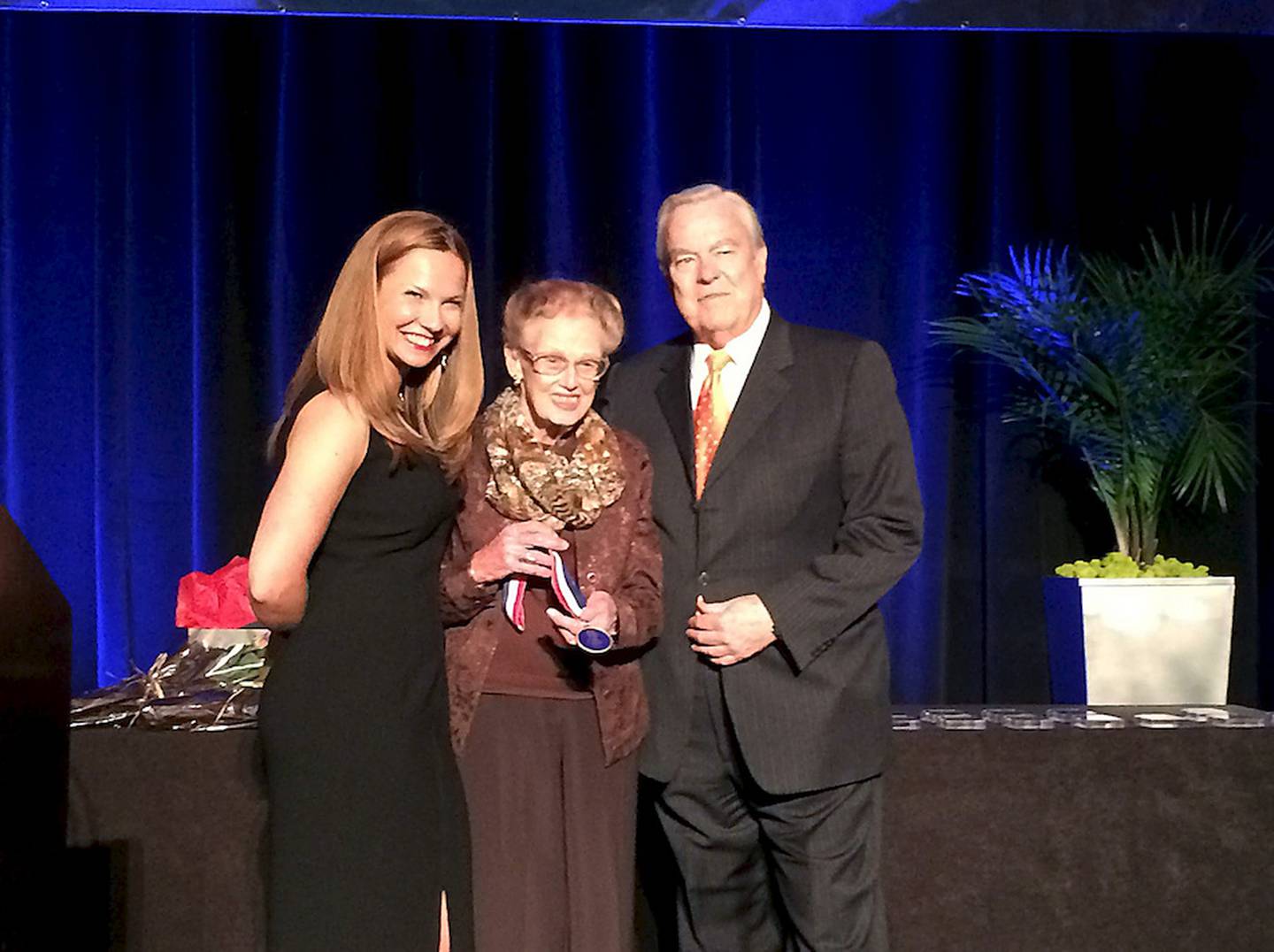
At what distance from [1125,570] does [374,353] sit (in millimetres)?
2683

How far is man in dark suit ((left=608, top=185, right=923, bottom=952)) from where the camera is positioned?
2.36 metres

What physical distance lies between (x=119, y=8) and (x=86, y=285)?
34.0 inches

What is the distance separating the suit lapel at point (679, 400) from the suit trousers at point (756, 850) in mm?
357

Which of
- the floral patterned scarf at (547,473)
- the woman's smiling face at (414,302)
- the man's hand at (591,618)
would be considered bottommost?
the man's hand at (591,618)

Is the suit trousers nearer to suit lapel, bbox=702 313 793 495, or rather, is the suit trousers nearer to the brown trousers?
the brown trousers

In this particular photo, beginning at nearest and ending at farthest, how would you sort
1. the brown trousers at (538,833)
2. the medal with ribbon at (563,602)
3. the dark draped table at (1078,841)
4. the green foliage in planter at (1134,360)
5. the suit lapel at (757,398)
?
1. the medal with ribbon at (563,602)
2. the brown trousers at (538,833)
3. the suit lapel at (757,398)
4. the dark draped table at (1078,841)
5. the green foliage in planter at (1134,360)

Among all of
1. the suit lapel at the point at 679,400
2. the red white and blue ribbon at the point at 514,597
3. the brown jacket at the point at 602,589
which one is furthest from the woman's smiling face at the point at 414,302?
the suit lapel at the point at 679,400

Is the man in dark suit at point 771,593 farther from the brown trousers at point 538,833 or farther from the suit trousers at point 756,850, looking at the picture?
the brown trousers at point 538,833

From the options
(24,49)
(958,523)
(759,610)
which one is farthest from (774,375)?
(24,49)

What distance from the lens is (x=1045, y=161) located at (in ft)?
15.4

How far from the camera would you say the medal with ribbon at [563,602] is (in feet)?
7.07

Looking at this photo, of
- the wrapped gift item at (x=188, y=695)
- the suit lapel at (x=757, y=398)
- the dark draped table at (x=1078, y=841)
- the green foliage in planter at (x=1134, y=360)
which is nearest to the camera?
the suit lapel at (x=757, y=398)

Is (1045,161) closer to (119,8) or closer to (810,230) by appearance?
(810,230)

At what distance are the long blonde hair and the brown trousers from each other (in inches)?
16.2
